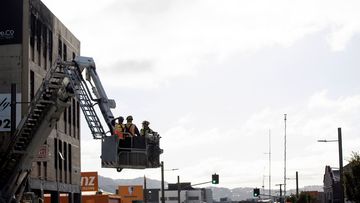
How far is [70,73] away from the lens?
21.5 metres

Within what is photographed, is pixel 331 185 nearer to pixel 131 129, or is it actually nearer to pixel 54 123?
pixel 54 123

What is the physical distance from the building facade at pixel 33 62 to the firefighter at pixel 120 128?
2039cm

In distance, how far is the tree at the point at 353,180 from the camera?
122 feet

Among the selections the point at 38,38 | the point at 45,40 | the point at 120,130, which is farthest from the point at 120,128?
the point at 45,40

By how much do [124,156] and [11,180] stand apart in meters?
8.00

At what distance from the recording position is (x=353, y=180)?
37844 millimetres

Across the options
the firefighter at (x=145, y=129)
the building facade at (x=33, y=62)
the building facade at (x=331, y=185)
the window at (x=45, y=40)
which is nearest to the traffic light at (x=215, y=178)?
the building facade at (x=33, y=62)

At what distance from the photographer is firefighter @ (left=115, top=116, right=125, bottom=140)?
18.0m

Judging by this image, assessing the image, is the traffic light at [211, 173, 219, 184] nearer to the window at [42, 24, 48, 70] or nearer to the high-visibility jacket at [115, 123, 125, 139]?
the window at [42, 24, 48, 70]

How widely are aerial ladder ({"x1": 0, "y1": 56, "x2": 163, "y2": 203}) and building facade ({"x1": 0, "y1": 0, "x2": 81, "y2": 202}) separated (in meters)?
13.4

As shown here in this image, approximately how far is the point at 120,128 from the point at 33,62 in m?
25.9

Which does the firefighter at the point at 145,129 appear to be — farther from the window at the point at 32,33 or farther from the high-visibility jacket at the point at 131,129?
the window at the point at 32,33

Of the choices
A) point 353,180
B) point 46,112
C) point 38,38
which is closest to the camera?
point 46,112

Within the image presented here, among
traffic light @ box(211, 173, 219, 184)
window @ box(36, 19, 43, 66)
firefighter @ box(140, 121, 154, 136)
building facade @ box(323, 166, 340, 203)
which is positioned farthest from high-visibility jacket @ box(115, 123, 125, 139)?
building facade @ box(323, 166, 340, 203)
